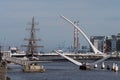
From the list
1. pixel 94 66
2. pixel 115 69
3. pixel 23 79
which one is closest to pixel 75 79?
pixel 23 79

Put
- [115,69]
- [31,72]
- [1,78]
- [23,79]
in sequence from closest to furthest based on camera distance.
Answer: [1,78]
[23,79]
[31,72]
[115,69]

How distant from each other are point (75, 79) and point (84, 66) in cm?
4062

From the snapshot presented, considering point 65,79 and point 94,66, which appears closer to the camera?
point 65,79

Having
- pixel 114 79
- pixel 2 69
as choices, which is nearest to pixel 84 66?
pixel 114 79

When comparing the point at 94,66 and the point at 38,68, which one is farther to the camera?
the point at 94,66

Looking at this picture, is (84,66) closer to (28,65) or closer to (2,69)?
(28,65)

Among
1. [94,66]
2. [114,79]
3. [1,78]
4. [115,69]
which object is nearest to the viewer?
[1,78]

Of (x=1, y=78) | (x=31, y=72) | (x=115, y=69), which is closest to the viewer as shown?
(x=1, y=78)

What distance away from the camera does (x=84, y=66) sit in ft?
419

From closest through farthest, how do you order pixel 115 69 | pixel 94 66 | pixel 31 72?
pixel 31 72 < pixel 115 69 < pixel 94 66

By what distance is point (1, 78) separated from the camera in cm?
4919

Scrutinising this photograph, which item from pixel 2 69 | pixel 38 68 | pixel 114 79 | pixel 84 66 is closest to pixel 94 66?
pixel 84 66

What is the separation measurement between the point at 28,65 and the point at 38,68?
2086 mm

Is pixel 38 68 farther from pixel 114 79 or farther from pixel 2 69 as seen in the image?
pixel 2 69
